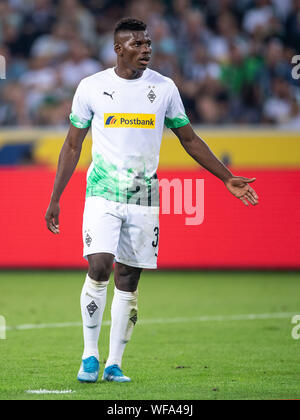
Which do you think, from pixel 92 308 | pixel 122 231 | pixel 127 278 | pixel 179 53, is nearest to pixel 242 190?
pixel 122 231

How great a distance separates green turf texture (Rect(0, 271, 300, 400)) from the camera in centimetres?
550

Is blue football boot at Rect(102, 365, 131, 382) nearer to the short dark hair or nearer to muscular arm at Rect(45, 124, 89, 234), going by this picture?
muscular arm at Rect(45, 124, 89, 234)

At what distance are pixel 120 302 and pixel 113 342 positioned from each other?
273 mm

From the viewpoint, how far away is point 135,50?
5660 mm

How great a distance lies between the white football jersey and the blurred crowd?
860 cm

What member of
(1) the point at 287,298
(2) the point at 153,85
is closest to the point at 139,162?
(2) the point at 153,85

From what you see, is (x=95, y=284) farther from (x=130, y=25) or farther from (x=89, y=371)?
(x=130, y=25)

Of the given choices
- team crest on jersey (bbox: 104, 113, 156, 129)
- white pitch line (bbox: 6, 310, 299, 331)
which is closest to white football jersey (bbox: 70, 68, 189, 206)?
team crest on jersey (bbox: 104, 113, 156, 129)

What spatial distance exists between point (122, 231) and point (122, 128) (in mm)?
682

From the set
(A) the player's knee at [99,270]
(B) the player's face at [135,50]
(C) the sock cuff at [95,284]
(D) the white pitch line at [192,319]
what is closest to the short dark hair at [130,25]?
(B) the player's face at [135,50]

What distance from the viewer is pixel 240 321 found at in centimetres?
867

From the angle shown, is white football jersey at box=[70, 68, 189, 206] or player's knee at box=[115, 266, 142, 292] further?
player's knee at box=[115, 266, 142, 292]

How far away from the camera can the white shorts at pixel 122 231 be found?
5.62 meters
